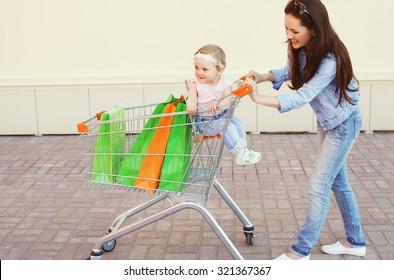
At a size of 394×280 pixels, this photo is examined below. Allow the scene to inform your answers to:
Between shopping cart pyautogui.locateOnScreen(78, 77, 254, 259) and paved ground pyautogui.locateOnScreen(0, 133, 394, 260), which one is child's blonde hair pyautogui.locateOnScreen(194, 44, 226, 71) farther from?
paved ground pyautogui.locateOnScreen(0, 133, 394, 260)

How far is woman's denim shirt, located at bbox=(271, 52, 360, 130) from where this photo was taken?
3.45m

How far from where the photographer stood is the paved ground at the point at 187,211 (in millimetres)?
4239

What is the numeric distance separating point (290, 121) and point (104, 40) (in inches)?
94.7

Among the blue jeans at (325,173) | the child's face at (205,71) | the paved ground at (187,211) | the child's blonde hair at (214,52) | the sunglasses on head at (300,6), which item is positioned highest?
the sunglasses on head at (300,6)

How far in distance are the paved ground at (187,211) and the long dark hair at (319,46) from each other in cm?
123

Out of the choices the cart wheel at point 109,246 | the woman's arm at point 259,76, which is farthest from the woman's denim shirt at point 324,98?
the cart wheel at point 109,246

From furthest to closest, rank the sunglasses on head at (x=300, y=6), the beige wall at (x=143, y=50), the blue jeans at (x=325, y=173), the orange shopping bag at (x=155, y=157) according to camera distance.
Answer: the beige wall at (x=143, y=50)
the blue jeans at (x=325, y=173)
the orange shopping bag at (x=155, y=157)
the sunglasses on head at (x=300, y=6)

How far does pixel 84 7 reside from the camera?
737 centimetres

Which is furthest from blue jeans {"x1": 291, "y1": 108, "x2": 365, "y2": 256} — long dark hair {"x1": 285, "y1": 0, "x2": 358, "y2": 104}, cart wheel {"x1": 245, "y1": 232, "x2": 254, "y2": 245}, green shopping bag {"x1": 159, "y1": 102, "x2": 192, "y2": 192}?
green shopping bag {"x1": 159, "y1": 102, "x2": 192, "y2": 192}

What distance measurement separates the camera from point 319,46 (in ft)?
11.2

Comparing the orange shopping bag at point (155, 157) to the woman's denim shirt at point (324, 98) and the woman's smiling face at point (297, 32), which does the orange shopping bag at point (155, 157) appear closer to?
the woman's denim shirt at point (324, 98)

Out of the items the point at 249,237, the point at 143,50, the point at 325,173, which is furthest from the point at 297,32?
the point at 143,50

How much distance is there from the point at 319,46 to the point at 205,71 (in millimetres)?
→ 691

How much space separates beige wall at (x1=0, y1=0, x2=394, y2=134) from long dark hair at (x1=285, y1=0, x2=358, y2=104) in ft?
12.4
